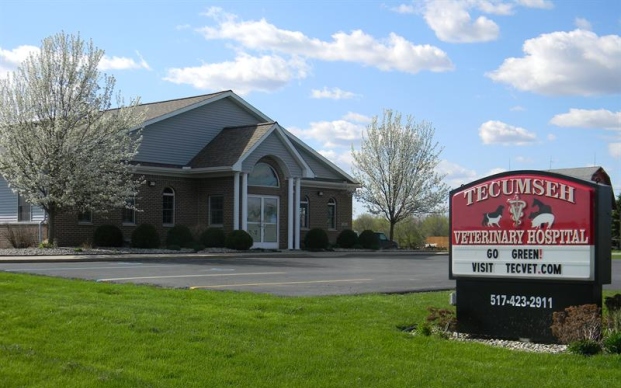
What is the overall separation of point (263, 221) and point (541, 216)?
86.3 feet

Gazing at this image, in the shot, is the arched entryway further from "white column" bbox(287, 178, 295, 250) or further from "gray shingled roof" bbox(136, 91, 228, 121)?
"gray shingled roof" bbox(136, 91, 228, 121)

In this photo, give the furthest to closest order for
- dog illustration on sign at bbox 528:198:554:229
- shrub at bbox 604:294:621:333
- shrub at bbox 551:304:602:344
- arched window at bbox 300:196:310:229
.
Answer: arched window at bbox 300:196:310:229, dog illustration on sign at bbox 528:198:554:229, shrub at bbox 604:294:621:333, shrub at bbox 551:304:602:344

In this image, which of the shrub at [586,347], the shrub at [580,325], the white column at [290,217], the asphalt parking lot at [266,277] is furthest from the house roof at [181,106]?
the shrub at [586,347]

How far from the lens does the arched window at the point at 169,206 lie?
35125mm

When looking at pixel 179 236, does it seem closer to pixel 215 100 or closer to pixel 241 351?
pixel 215 100

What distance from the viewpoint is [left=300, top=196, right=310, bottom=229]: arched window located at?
40.2m

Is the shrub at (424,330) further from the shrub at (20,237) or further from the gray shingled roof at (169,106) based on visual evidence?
the gray shingled roof at (169,106)

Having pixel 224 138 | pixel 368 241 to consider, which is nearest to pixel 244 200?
pixel 224 138

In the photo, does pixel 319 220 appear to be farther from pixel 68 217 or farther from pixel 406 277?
pixel 406 277

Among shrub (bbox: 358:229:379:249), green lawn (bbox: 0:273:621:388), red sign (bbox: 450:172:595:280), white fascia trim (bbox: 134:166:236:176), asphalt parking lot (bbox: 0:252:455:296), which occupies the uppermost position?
white fascia trim (bbox: 134:166:236:176)

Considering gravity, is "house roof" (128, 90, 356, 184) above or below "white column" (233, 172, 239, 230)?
above

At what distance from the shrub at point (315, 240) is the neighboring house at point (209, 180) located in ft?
1.64

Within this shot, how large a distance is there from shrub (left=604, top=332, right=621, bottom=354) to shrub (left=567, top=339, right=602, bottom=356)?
4.2 inches

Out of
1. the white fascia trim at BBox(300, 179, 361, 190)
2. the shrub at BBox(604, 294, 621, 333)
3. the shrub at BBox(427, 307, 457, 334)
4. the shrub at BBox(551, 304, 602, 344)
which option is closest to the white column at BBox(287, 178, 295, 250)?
the white fascia trim at BBox(300, 179, 361, 190)
